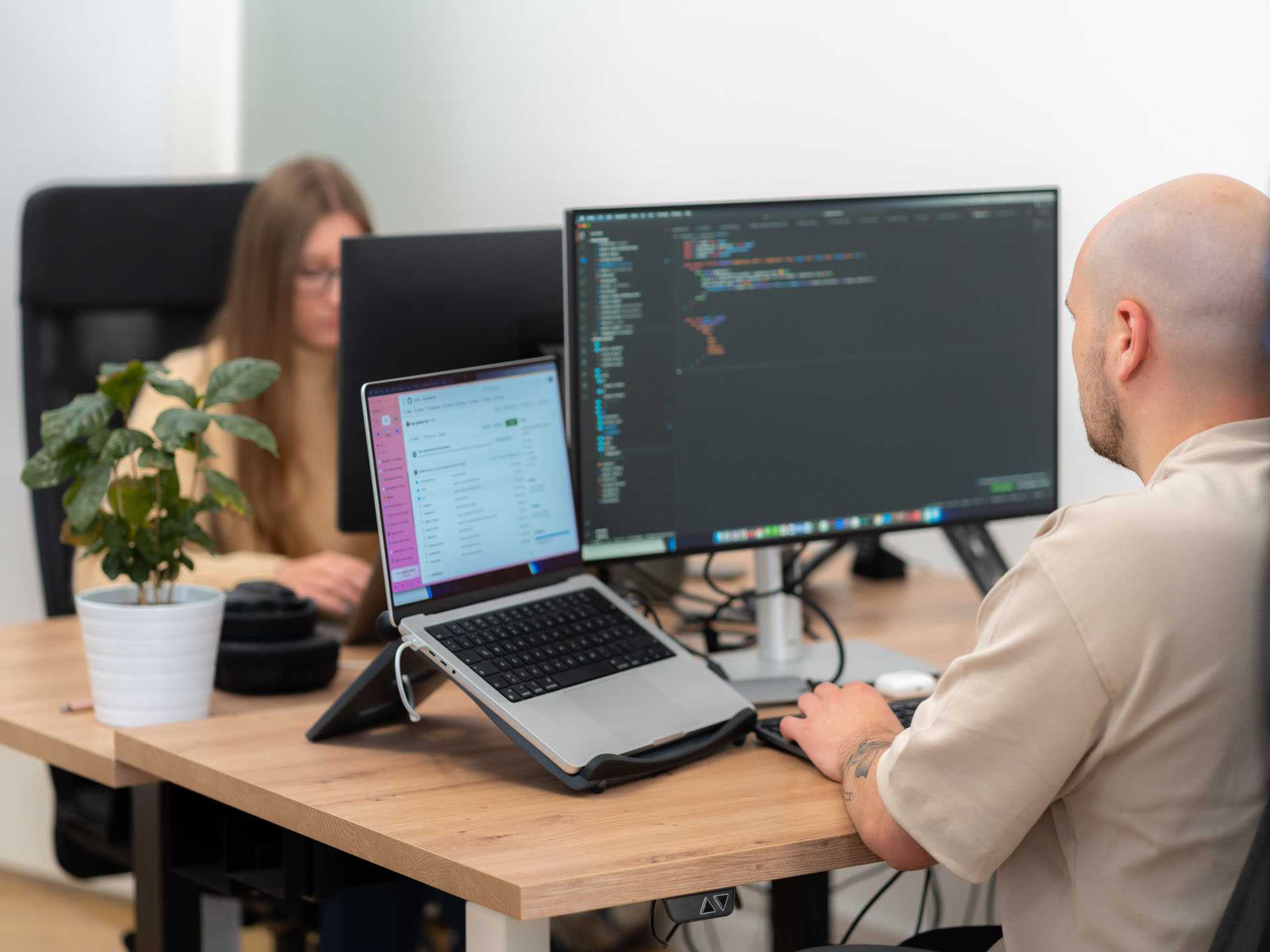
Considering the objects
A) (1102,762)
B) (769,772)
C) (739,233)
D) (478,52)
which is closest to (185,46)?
(478,52)

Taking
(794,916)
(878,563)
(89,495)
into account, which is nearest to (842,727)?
(794,916)

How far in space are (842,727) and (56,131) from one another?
2.18 meters

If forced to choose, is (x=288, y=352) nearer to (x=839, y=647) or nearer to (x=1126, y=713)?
(x=839, y=647)

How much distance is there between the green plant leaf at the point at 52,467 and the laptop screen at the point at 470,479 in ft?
1.08

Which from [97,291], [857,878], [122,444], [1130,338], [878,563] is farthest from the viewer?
[857,878]

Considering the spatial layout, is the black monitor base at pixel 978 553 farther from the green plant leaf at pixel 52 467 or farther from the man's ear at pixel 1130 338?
the green plant leaf at pixel 52 467

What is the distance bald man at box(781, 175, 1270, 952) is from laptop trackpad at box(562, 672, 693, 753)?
0.25 m

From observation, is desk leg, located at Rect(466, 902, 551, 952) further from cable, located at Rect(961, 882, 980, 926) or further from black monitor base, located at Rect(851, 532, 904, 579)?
cable, located at Rect(961, 882, 980, 926)

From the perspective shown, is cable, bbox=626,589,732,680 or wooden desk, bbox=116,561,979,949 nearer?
wooden desk, bbox=116,561,979,949

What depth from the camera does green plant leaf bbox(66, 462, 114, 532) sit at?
1401mm

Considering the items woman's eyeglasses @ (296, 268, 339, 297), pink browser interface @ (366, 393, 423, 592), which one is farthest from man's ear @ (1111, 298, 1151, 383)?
woman's eyeglasses @ (296, 268, 339, 297)

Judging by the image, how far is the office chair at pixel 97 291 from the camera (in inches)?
82.4

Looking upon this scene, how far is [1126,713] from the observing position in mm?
978

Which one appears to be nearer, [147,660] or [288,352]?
[147,660]
